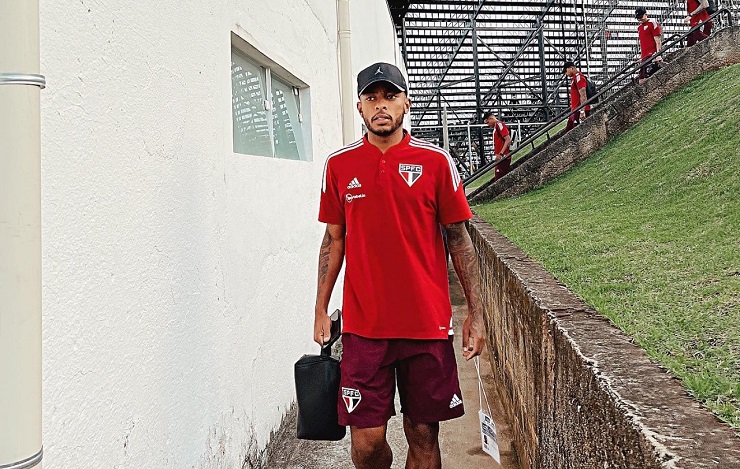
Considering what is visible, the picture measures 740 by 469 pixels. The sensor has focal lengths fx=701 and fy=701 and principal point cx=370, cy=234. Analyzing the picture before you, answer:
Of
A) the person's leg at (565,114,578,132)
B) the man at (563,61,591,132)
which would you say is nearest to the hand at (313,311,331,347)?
the man at (563,61,591,132)

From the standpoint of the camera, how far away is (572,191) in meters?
9.42

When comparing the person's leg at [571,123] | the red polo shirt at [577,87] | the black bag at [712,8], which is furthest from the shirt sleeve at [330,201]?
the black bag at [712,8]

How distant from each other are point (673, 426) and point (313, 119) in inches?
178

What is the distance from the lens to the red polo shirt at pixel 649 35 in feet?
43.0

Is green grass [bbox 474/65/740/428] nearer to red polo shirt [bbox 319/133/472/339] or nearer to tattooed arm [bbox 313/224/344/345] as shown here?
red polo shirt [bbox 319/133/472/339]

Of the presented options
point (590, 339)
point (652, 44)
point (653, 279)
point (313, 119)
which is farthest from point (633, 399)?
point (652, 44)

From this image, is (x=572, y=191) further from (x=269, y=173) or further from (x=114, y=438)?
→ (x=114, y=438)

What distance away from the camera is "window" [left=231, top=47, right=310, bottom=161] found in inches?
153

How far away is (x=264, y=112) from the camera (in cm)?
443

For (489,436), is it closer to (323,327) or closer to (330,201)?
(323,327)

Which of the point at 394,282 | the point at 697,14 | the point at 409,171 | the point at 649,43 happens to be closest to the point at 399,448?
the point at 394,282

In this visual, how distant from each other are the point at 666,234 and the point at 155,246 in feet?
12.0

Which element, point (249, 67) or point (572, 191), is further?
point (572, 191)

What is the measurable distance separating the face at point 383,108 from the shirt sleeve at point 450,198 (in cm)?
27
